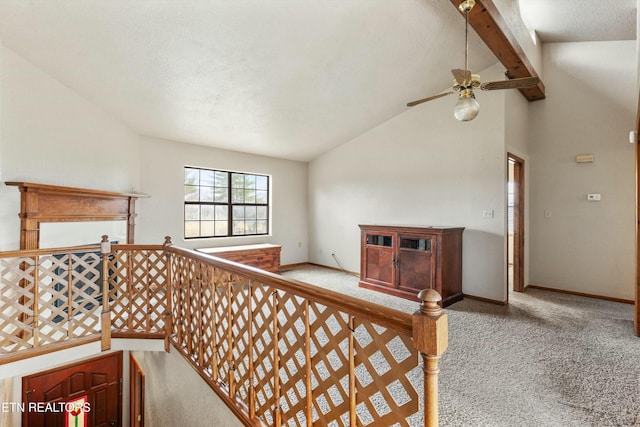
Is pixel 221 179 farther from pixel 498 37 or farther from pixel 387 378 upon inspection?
pixel 387 378

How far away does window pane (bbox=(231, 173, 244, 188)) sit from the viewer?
558 centimetres

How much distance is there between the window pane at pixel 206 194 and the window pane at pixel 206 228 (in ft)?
1.34

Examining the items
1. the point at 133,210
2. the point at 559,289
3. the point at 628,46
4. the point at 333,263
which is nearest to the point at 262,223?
the point at 333,263

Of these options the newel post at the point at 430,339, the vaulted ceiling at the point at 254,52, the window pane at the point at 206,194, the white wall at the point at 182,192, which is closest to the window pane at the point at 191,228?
the white wall at the point at 182,192

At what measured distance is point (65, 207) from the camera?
319 cm

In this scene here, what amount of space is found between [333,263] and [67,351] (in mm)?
4190

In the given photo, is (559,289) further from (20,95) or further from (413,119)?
(20,95)

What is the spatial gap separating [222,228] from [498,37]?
15.8 ft

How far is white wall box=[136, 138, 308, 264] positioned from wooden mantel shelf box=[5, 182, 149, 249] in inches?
16.6

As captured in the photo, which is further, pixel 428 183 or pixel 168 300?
pixel 428 183

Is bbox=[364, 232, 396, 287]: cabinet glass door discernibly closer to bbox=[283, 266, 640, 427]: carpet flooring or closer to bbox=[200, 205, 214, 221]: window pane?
bbox=[283, 266, 640, 427]: carpet flooring

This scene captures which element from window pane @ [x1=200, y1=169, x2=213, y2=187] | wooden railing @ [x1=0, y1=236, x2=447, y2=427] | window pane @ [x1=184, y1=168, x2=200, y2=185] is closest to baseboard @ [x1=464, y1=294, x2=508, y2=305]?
wooden railing @ [x1=0, y1=236, x2=447, y2=427]

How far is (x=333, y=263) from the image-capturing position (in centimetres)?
597

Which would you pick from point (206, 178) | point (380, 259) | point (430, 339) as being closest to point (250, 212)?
point (206, 178)
